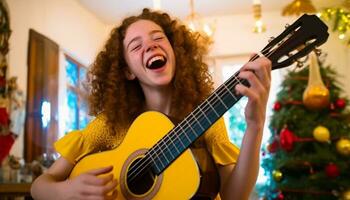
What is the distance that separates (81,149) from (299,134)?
68.1 inches

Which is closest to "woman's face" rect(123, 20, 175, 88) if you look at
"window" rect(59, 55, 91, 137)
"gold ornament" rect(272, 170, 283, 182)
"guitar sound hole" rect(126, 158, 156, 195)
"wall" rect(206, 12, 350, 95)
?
"guitar sound hole" rect(126, 158, 156, 195)

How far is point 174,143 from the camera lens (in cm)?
85

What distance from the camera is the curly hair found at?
111 cm

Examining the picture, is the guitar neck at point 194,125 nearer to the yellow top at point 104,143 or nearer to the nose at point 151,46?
the yellow top at point 104,143

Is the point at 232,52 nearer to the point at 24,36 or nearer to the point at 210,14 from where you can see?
the point at 210,14

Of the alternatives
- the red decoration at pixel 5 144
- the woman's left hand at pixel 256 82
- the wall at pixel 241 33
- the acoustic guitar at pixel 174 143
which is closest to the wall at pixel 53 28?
the red decoration at pixel 5 144

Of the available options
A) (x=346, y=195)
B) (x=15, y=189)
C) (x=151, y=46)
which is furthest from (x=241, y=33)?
(x=151, y=46)

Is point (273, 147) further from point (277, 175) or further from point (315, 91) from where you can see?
point (315, 91)

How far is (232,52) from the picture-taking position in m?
4.31

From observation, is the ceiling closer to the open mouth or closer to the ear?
the ear

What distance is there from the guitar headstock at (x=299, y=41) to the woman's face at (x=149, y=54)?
0.35 meters

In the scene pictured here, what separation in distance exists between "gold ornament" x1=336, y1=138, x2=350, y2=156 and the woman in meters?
1.44

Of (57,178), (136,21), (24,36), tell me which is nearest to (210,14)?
(24,36)

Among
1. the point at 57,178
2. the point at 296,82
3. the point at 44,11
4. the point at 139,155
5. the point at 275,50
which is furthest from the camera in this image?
the point at 44,11
